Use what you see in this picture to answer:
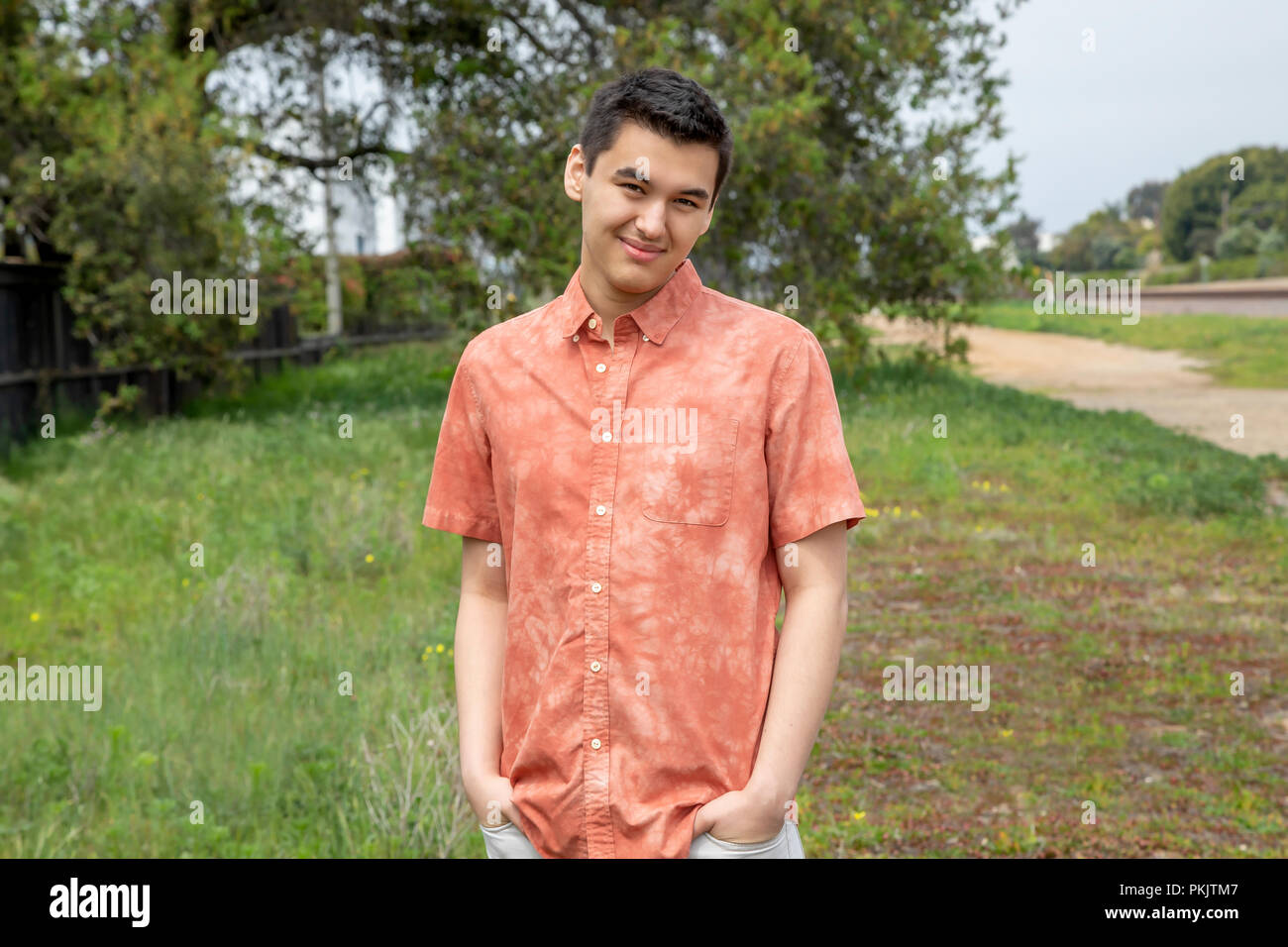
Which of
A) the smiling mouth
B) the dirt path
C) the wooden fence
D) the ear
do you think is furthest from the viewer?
the dirt path

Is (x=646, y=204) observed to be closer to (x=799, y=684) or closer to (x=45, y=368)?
(x=799, y=684)

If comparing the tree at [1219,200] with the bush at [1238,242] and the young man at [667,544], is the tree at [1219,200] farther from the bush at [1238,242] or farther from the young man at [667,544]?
the young man at [667,544]

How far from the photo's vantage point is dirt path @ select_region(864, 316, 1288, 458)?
15.5 metres

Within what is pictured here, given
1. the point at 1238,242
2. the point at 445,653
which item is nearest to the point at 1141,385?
the point at 445,653

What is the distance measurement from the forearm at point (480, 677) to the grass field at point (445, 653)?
7.24 ft

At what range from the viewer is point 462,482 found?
2258mm

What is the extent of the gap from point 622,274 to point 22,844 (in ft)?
10.9

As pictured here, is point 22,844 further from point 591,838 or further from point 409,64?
point 409,64

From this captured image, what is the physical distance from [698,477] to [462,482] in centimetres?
51

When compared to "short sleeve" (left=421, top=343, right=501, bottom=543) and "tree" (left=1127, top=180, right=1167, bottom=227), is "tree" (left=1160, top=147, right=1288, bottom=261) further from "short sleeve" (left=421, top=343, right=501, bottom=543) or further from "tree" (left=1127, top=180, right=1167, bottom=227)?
"short sleeve" (left=421, top=343, right=501, bottom=543)

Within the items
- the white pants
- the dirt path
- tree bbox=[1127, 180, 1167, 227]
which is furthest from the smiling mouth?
tree bbox=[1127, 180, 1167, 227]

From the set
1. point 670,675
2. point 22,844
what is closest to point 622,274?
point 670,675

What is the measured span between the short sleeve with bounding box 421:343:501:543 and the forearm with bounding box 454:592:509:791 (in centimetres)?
13

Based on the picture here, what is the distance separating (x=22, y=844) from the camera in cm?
422
